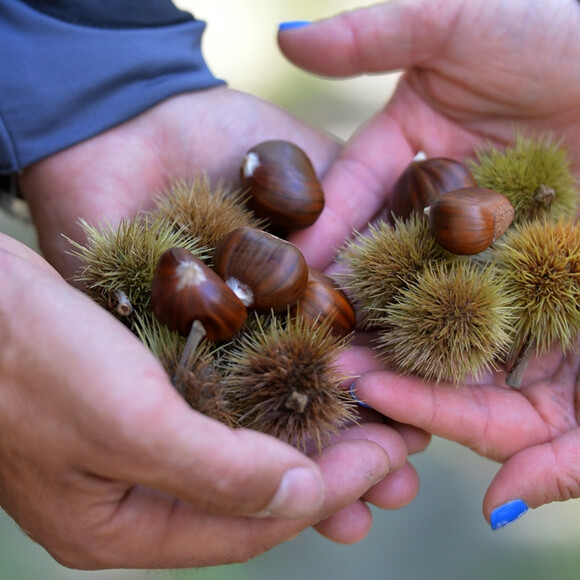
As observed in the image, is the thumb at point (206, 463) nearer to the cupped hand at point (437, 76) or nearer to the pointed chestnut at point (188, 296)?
the pointed chestnut at point (188, 296)

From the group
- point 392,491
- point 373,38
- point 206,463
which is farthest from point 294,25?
point 206,463

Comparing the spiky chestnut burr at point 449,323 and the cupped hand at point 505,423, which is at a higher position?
the spiky chestnut burr at point 449,323

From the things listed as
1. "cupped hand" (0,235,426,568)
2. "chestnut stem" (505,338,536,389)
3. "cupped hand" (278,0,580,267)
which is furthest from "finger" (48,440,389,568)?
"cupped hand" (278,0,580,267)

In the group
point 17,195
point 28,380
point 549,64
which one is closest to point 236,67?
point 17,195

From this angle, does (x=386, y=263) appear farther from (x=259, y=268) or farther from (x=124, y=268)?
(x=124, y=268)

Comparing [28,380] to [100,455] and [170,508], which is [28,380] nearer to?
[100,455]

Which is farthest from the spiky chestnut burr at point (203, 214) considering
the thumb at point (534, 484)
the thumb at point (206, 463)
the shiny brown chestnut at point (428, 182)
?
the thumb at point (534, 484)
